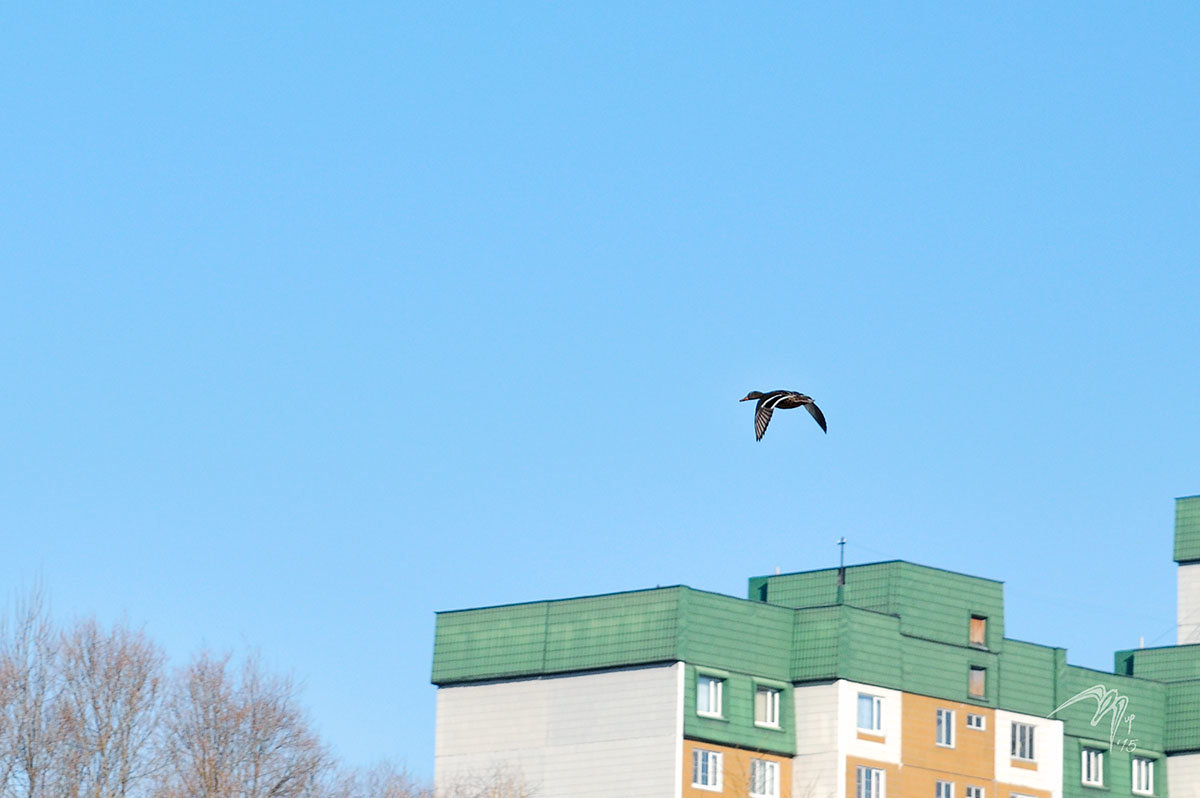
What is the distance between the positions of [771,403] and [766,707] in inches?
2860

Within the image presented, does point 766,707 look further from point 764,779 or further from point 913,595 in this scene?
point 913,595

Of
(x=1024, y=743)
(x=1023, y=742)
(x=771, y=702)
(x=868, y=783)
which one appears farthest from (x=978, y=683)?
(x=771, y=702)

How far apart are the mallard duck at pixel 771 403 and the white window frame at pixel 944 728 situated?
75537mm

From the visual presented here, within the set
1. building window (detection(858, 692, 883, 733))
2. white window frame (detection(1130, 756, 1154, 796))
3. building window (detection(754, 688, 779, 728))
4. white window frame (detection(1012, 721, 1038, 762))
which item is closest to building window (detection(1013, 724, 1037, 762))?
white window frame (detection(1012, 721, 1038, 762))

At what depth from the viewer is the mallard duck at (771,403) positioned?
6001 cm

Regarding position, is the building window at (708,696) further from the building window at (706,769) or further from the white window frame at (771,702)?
the white window frame at (771,702)

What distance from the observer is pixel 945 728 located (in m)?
140

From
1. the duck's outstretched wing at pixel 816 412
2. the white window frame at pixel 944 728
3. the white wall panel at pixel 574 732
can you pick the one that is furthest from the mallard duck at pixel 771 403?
the white window frame at pixel 944 728

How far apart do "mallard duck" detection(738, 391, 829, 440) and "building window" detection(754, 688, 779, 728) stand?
70.7 m

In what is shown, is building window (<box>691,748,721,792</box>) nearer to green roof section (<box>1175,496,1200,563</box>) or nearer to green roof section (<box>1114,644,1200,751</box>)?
green roof section (<box>1114,644,1200,751</box>)

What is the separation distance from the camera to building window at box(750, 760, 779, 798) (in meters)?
134

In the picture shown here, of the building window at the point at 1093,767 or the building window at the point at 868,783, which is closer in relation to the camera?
the building window at the point at 868,783

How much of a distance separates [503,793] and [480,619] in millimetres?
12769

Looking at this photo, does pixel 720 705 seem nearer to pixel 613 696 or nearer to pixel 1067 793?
pixel 613 696
